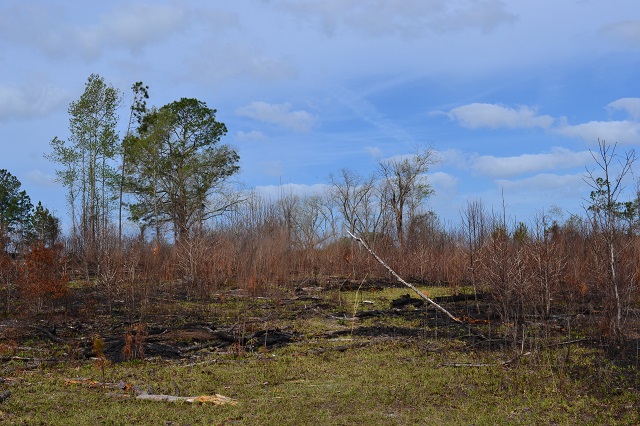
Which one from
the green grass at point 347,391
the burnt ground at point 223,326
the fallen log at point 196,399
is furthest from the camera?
the burnt ground at point 223,326

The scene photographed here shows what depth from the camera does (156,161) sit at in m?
34.1

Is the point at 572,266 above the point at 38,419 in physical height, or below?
above

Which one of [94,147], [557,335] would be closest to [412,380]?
[557,335]

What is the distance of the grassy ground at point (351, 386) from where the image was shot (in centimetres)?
652

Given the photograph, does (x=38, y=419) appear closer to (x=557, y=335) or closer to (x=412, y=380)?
Answer: (x=412, y=380)

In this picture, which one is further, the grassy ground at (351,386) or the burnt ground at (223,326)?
the burnt ground at (223,326)

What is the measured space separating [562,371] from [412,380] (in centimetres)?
200

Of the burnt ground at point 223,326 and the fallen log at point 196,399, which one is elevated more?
the burnt ground at point 223,326

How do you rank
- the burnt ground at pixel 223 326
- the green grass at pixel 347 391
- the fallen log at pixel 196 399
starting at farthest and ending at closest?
the burnt ground at pixel 223 326
the fallen log at pixel 196 399
the green grass at pixel 347 391

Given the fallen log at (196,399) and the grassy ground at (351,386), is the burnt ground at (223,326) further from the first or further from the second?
the fallen log at (196,399)

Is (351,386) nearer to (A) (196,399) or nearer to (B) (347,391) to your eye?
(B) (347,391)

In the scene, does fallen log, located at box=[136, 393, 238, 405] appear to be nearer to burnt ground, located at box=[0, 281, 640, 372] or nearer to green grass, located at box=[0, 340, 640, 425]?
green grass, located at box=[0, 340, 640, 425]

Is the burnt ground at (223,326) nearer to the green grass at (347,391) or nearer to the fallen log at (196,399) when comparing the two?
the green grass at (347,391)

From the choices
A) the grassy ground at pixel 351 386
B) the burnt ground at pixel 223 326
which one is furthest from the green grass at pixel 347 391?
the burnt ground at pixel 223 326
